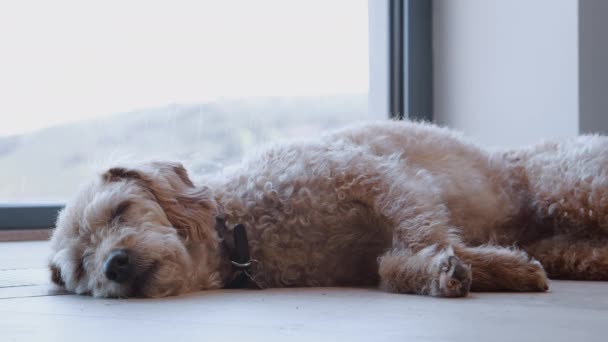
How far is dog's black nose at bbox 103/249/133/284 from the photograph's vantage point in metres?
2.50

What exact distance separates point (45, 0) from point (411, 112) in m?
2.27

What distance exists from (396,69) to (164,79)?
1451 millimetres

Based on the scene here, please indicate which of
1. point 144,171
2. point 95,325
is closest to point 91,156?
A: point 144,171

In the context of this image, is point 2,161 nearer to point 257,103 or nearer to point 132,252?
point 257,103

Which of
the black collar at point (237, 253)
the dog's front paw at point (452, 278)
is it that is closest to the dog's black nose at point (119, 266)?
the black collar at point (237, 253)

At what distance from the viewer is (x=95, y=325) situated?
2059 mm

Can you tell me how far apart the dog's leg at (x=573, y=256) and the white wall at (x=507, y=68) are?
1.02 m

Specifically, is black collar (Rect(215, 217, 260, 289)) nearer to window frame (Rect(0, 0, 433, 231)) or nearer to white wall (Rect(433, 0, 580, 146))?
white wall (Rect(433, 0, 580, 146))

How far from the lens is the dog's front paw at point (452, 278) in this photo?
234 centimetres

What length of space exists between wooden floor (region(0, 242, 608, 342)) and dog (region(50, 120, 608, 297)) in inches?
3.9

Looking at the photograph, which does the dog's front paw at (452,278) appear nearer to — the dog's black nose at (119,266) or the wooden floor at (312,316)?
the wooden floor at (312,316)

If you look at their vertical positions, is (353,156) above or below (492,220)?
above

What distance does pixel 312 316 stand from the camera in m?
2.09

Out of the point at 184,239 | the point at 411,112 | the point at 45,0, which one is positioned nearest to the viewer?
the point at 184,239
